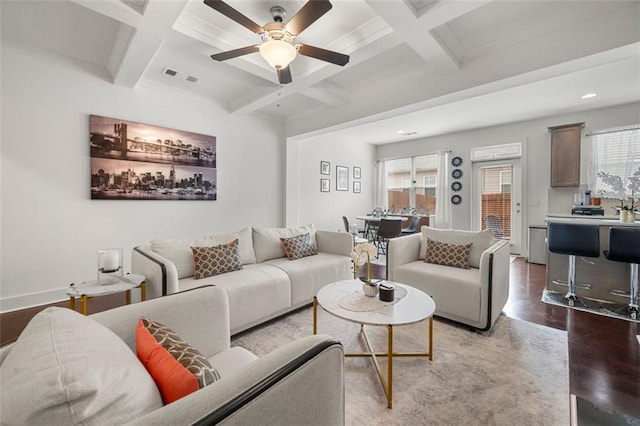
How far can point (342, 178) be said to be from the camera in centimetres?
693

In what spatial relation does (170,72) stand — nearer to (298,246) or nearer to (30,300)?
(298,246)

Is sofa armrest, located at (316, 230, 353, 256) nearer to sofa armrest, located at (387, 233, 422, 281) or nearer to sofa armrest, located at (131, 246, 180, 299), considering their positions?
sofa armrest, located at (387, 233, 422, 281)

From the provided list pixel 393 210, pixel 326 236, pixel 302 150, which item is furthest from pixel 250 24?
pixel 393 210

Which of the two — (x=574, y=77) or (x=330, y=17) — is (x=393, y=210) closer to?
(x=574, y=77)

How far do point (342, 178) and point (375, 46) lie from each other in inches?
172

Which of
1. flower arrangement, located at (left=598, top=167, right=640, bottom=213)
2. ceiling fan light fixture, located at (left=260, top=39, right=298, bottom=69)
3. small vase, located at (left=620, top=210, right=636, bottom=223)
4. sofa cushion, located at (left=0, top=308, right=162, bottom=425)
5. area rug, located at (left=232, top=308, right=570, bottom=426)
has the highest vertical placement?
ceiling fan light fixture, located at (left=260, top=39, right=298, bottom=69)

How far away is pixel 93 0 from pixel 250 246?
2.38m

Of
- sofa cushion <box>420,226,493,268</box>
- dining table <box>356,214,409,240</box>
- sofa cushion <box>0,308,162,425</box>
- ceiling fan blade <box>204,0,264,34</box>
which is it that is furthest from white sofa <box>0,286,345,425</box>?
dining table <box>356,214,409,240</box>

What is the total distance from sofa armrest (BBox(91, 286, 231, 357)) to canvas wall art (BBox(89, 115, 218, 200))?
2.92m

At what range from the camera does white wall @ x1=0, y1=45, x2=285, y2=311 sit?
2.90 m

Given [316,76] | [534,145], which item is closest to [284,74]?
[316,76]

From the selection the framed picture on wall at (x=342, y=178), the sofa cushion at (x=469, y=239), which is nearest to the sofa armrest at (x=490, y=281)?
the sofa cushion at (x=469, y=239)

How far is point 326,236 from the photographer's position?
12.1ft

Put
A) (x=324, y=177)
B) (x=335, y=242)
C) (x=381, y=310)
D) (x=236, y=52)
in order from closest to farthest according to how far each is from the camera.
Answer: (x=381, y=310) < (x=236, y=52) < (x=335, y=242) < (x=324, y=177)
